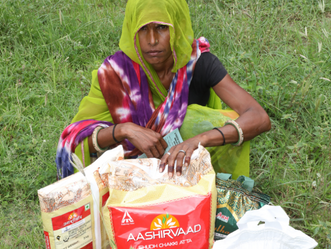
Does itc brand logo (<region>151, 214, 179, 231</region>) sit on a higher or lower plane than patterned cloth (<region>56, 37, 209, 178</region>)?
lower

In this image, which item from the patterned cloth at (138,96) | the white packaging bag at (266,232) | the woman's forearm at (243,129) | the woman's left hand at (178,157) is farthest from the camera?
the patterned cloth at (138,96)

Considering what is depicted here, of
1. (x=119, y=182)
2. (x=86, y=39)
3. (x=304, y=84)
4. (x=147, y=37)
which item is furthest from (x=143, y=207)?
(x=86, y=39)

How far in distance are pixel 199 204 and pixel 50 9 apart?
3411 millimetres

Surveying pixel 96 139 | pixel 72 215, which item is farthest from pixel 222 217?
pixel 96 139

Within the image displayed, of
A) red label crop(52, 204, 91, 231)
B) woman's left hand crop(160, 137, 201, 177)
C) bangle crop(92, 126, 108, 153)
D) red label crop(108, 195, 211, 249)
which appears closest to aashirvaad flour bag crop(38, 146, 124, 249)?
red label crop(52, 204, 91, 231)

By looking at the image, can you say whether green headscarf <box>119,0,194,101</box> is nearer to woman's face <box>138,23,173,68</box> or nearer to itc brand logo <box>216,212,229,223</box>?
woman's face <box>138,23,173,68</box>

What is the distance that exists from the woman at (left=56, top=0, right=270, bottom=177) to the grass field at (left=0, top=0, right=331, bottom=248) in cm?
54

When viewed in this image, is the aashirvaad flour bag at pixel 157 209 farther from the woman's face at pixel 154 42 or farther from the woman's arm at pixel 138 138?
the woman's face at pixel 154 42

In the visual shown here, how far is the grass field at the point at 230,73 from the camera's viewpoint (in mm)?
2420

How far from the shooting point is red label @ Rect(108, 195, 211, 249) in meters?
1.58

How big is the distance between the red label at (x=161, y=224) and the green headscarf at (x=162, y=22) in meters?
0.93

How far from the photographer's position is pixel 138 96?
7.57ft

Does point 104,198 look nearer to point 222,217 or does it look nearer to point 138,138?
point 138,138

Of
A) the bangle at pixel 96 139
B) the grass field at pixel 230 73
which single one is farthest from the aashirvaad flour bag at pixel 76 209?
the grass field at pixel 230 73
